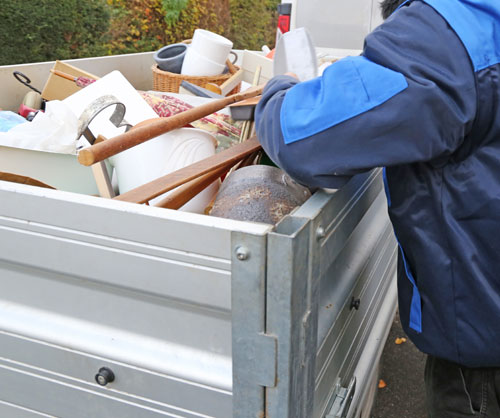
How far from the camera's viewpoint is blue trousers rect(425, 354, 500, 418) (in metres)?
1.43

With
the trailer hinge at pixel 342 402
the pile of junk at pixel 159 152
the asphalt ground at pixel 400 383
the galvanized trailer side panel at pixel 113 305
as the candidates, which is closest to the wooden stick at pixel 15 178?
the pile of junk at pixel 159 152

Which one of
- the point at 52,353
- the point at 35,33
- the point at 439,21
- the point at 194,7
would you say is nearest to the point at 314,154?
the point at 439,21

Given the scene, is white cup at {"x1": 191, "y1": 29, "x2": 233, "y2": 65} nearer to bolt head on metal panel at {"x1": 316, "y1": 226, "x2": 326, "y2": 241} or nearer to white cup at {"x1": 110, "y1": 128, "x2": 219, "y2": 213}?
white cup at {"x1": 110, "y1": 128, "x2": 219, "y2": 213}

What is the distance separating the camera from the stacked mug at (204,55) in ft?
9.50

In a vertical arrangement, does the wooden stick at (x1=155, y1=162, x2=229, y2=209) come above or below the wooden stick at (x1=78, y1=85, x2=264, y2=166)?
below

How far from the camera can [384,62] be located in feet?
3.50

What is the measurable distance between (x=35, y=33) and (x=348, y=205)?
20.9 feet

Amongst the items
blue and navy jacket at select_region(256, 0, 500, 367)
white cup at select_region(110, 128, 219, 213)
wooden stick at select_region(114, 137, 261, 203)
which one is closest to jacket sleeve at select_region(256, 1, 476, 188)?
blue and navy jacket at select_region(256, 0, 500, 367)

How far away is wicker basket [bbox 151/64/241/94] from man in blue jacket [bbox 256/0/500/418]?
160cm

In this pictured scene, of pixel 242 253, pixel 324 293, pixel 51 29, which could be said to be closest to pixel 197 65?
pixel 324 293

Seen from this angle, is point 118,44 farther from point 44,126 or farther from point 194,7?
point 44,126

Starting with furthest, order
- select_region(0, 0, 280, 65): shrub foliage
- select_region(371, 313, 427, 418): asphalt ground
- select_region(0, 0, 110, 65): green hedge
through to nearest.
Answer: select_region(0, 0, 280, 65): shrub foliage
select_region(0, 0, 110, 65): green hedge
select_region(371, 313, 427, 418): asphalt ground

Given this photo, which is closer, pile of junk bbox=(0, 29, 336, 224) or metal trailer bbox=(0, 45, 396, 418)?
metal trailer bbox=(0, 45, 396, 418)

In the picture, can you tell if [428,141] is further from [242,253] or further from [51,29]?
[51,29]
